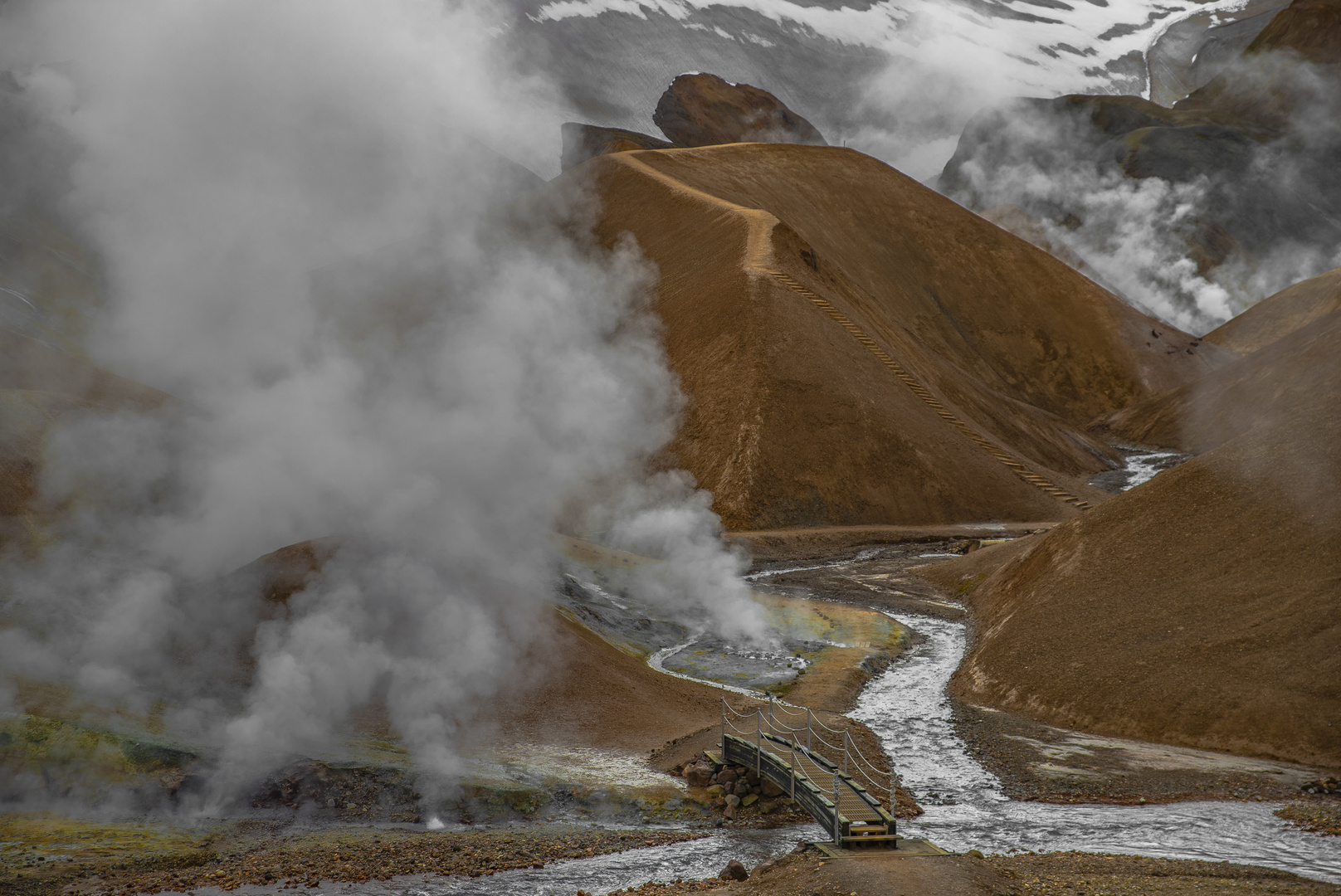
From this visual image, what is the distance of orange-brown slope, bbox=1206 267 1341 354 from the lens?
10700 centimetres

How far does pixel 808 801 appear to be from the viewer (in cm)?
1762

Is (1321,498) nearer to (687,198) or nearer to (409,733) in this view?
(409,733)

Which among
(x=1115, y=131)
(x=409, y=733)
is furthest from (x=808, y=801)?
(x=1115, y=131)

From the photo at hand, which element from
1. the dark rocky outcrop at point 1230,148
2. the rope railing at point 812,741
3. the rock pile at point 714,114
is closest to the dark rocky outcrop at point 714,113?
the rock pile at point 714,114

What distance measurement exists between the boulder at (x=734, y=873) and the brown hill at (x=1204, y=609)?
41.0 ft

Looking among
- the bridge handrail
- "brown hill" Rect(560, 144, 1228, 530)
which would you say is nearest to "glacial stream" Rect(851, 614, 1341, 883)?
the bridge handrail

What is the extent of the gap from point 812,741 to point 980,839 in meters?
5.20

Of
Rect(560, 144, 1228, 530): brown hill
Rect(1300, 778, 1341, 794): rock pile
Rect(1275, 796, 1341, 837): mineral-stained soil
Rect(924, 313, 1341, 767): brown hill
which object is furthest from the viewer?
Rect(560, 144, 1228, 530): brown hill

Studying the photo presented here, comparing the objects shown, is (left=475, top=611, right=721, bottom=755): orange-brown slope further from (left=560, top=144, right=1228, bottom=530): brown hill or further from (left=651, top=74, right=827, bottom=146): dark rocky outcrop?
(left=651, top=74, right=827, bottom=146): dark rocky outcrop

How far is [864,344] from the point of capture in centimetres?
6819

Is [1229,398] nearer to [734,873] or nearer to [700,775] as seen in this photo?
[700,775]

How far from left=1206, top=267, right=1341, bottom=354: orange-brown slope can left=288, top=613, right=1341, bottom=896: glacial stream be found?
100 metres

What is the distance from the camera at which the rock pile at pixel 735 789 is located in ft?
63.3

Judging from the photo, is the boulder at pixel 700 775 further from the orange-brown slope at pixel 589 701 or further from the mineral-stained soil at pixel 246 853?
the mineral-stained soil at pixel 246 853
